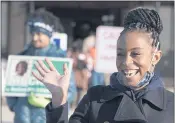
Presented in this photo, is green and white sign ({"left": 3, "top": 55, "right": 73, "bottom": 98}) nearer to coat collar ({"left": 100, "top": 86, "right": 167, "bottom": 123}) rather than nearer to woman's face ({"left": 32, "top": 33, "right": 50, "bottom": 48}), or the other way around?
woman's face ({"left": 32, "top": 33, "right": 50, "bottom": 48})

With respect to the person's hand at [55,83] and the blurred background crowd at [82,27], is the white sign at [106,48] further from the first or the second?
the person's hand at [55,83]

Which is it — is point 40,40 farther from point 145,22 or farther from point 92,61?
point 92,61

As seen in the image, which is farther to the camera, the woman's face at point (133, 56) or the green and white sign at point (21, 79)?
the green and white sign at point (21, 79)

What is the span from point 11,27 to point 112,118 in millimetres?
13213

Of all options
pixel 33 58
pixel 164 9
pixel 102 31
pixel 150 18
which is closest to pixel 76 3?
pixel 164 9

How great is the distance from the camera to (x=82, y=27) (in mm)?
17938

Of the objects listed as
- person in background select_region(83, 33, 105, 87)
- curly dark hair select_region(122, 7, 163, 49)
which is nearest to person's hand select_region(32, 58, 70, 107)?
curly dark hair select_region(122, 7, 163, 49)

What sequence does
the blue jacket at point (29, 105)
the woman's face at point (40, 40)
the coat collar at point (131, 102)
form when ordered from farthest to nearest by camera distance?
the woman's face at point (40, 40) < the blue jacket at point (29, 105) < the coat collar at point (131, 102)

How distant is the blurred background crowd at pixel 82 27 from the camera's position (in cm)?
1138

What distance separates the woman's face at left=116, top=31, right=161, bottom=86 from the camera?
2148 millimetres

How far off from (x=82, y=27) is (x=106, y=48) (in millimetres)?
10695

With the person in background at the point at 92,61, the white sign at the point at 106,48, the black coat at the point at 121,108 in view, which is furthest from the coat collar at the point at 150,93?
the person in background at the point at 92,61

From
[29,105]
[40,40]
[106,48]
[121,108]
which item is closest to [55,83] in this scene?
[121,108]

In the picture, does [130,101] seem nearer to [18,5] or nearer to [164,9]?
[164,9]
